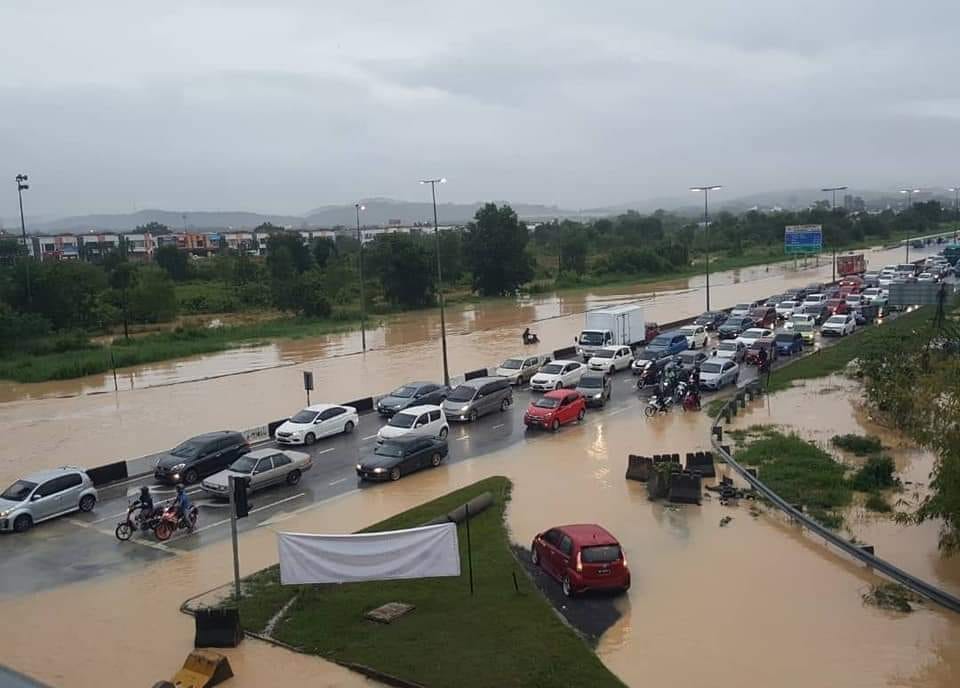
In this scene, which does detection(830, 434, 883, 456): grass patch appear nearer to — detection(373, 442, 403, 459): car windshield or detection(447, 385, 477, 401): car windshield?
detection(447, 385, 477, 401): car windshield

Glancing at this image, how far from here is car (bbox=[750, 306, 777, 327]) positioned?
44950 millimetres

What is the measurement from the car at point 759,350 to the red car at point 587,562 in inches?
902

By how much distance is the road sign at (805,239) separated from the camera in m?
69.8

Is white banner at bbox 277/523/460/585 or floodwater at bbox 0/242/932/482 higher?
white banner at bbox 277/523/460/585

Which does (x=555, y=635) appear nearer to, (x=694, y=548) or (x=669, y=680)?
(x=669, y=680)

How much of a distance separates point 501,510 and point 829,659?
7.83 m

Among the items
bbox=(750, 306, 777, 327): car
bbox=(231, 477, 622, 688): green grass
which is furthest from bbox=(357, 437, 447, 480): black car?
bbox=(750, 306, 777, 327): car

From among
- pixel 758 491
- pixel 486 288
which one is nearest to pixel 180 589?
pixel 758 491

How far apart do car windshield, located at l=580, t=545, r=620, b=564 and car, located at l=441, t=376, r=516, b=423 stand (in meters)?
13.3

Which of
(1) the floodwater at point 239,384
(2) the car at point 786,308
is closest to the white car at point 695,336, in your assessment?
(1) the floodwater at point 239,384

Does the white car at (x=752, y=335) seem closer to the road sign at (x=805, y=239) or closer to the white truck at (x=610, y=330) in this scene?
the white truck at (x=610, y=330)

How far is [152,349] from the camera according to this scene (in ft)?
164

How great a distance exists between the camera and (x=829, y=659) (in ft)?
37.8

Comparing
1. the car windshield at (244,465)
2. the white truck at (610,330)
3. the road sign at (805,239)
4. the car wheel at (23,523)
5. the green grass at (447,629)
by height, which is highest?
the road sign at (805,239)
